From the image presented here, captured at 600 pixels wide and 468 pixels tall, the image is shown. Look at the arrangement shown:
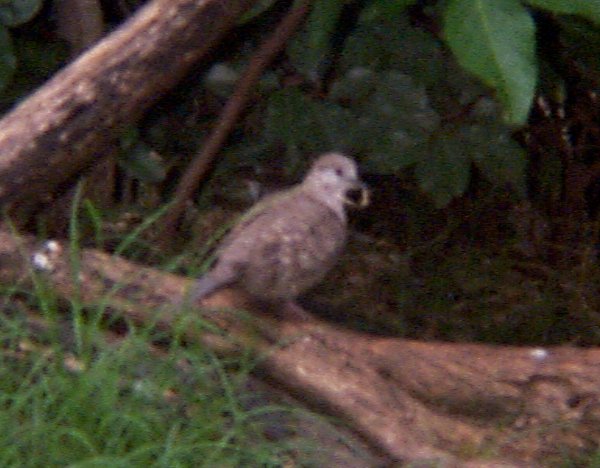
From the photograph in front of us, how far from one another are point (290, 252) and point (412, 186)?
1474 millimetres

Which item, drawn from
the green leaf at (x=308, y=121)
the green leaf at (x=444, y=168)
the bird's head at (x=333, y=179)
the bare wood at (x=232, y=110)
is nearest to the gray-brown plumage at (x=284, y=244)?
the bird's head at (x=333, y=179)

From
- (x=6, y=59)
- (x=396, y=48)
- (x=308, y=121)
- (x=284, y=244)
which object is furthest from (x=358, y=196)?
(x=6, y=59)

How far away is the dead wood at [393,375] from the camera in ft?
12.8

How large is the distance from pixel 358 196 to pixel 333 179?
0.67 m

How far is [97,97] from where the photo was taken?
4.00m

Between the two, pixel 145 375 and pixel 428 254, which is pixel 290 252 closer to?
pixel 145 375

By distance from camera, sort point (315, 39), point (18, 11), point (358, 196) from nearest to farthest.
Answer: point (315, 39) → point (18, 11) → point (358, 196)

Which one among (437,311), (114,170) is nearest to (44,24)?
(114,170)

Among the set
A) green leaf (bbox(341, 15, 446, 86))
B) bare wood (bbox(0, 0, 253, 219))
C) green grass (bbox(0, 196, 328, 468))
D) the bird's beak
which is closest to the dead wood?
green grass (bbox(0, 196, 328, 468))

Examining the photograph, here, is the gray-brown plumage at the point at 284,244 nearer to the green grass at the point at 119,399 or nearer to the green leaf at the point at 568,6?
the green grass at the point at 119,399

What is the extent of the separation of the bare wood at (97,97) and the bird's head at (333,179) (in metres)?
0.63

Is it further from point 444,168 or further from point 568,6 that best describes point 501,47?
point 444,168

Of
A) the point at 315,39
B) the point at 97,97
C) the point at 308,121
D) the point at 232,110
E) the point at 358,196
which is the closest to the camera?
the point at 97,97

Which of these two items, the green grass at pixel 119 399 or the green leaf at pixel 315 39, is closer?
the green grass at pixel 119 399
